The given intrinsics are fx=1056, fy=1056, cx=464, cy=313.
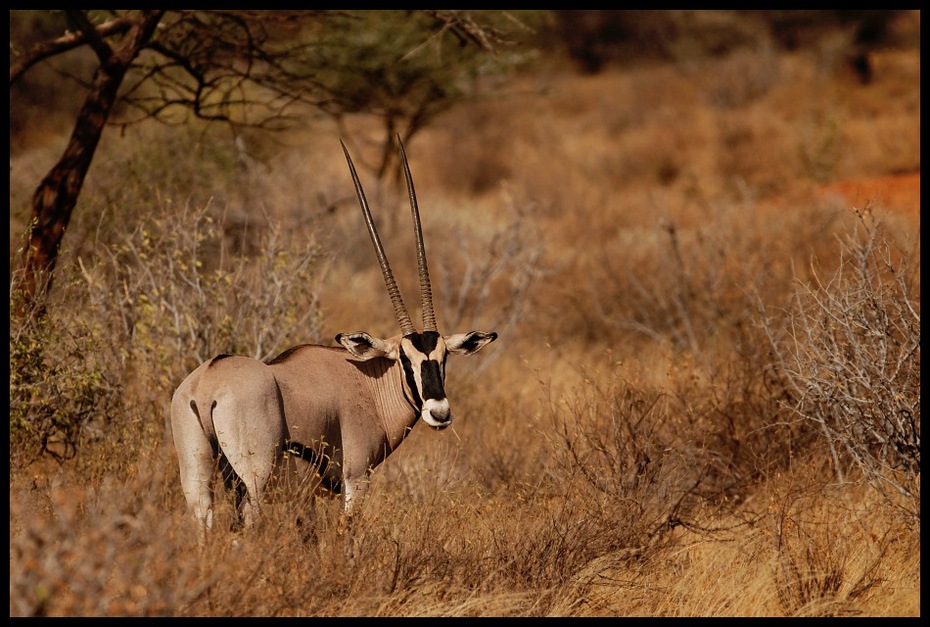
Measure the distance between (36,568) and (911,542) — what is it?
4337mm

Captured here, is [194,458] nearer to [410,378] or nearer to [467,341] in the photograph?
[410,378]

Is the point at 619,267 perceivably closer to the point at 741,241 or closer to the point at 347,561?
the point at 741,241

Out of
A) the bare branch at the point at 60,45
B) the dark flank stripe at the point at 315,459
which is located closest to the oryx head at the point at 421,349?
the dark flank stripe at the point at 315,459

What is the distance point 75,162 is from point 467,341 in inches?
137

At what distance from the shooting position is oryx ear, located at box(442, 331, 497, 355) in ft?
18.9

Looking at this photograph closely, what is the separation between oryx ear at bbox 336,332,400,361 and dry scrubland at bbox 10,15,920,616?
698 mm

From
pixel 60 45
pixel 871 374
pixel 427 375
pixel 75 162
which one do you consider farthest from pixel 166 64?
pixel 871 374

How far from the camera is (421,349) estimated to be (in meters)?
5.50

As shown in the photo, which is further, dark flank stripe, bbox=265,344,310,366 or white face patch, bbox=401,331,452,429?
dark flank stripe, bbox=265,344,310,366

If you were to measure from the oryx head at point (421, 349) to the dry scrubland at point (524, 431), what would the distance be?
48 cm

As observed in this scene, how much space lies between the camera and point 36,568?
12.9 ft

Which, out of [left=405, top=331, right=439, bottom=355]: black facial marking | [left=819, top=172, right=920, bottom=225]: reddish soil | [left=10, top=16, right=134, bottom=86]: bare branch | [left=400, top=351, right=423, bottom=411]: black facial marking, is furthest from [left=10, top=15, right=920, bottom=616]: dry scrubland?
[left=819, top=172, right=920, bottom=225]: reddish soil

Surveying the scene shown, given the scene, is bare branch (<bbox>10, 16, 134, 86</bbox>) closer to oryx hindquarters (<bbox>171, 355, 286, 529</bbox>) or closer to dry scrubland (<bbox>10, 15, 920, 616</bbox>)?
dry scrubland (<bbox>10, 15, 920, 616</bbox>)
